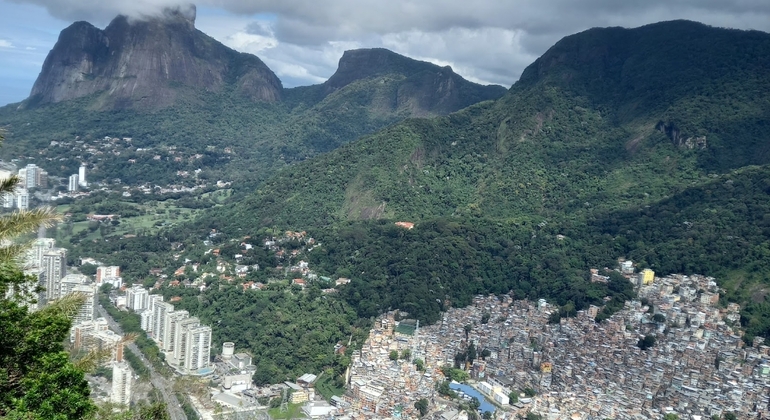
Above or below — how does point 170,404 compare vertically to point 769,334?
below

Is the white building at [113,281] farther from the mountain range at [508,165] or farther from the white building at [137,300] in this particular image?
the mountain range at [508,165]

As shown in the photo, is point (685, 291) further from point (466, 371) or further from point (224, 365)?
point (224, 365)

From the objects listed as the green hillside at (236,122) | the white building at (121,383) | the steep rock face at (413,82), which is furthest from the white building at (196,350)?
the steep rock face at (413,82)

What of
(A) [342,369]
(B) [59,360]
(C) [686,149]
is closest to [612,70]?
(C) [686,149]

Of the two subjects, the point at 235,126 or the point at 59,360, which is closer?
the point at 59,360

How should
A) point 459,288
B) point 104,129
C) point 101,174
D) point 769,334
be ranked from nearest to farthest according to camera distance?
point 769,334
point 459,288
point 101,174
point 104,129

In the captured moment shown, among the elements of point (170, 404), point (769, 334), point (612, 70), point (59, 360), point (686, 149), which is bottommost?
point (170, 404)

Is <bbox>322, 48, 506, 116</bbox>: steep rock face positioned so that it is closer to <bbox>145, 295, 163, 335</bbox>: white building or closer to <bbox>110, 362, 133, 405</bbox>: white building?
<bbox>145, 295, 163, 335</bbox>: white building

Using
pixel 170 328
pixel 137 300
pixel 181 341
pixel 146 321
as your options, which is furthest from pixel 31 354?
pixel 137 300
